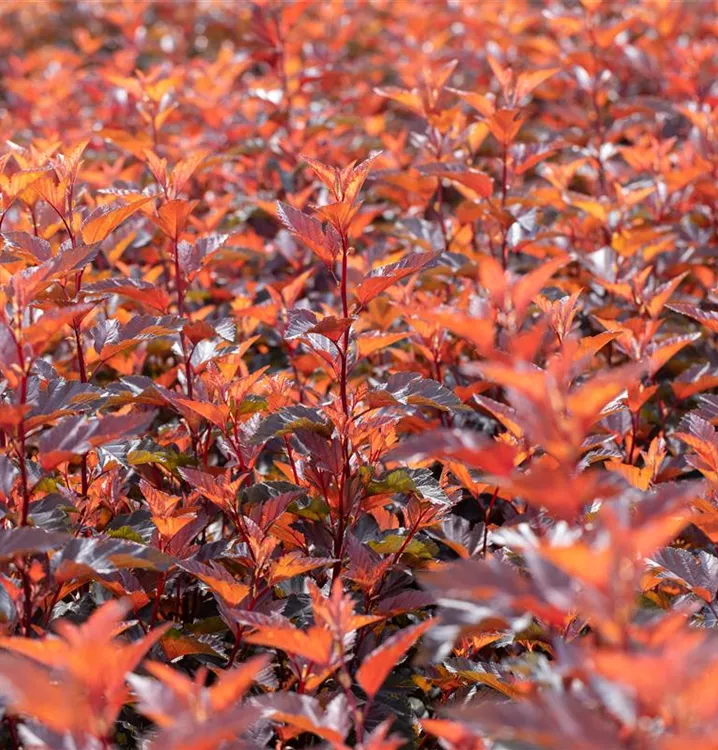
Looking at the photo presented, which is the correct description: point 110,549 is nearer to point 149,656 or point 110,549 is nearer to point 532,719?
point 149,656

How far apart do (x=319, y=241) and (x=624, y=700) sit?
120cm

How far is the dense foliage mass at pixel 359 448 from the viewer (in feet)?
3.97

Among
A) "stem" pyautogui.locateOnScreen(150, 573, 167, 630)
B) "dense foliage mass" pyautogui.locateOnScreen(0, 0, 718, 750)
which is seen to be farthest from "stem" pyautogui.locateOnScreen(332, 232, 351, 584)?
"stem" pyautogui.locateOnScreen(150, 573, 167, 630)

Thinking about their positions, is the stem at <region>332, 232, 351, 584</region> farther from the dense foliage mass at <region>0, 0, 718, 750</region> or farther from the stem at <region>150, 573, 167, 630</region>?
the stem at <region>150, 573, 167, 630</region>

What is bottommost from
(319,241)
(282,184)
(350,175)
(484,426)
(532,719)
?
(484,426)

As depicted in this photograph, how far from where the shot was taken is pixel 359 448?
217 cm

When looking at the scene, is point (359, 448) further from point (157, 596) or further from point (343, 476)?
point (157, 596)

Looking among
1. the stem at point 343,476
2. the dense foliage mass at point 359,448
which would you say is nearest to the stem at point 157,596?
the dense foliage mass at point 359,448

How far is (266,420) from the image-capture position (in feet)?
6.40

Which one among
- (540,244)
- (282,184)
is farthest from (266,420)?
(282,184)

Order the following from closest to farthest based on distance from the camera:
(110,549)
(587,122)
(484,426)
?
(110,549)
(484,426)
(587,122)

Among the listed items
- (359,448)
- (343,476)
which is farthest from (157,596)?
(359,448)

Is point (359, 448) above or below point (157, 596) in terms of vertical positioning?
above

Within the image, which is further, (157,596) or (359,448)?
(359,448)
